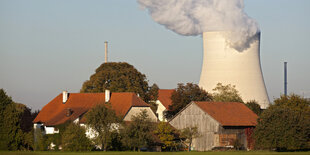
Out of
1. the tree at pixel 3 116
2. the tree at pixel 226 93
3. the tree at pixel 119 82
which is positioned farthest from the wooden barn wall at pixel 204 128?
the tree at pixel 3 116

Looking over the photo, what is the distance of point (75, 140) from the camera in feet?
120

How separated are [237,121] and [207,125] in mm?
2349

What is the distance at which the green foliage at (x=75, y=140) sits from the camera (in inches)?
1441

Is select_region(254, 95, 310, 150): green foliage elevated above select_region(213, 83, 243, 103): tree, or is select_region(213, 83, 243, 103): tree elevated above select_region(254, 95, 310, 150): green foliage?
select_region(213, 83, 243, 103): tree

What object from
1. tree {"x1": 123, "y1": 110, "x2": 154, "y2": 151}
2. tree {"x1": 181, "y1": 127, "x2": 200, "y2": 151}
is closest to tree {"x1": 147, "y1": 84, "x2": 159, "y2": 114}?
tree {"x1": 181, "y1": 127, "x2": 200, "y2": 151}

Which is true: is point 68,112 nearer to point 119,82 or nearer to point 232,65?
point 119,82

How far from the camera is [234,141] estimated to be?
4238cm

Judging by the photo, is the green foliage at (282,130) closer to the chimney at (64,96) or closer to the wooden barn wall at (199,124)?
the wooden barn wall at (199,124)

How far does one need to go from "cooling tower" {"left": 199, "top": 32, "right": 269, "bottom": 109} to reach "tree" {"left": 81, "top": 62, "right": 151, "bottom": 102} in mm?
6806

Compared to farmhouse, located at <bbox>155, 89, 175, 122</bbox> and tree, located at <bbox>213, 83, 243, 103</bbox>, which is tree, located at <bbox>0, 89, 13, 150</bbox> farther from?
farmhouse, located at <bbox>155, 89, 175, 122</bbox>

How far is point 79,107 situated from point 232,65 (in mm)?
13252

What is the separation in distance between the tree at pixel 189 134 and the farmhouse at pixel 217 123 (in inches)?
28.9

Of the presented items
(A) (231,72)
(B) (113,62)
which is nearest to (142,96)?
(B) (113,62)

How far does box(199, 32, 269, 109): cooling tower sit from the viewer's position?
46969mm
